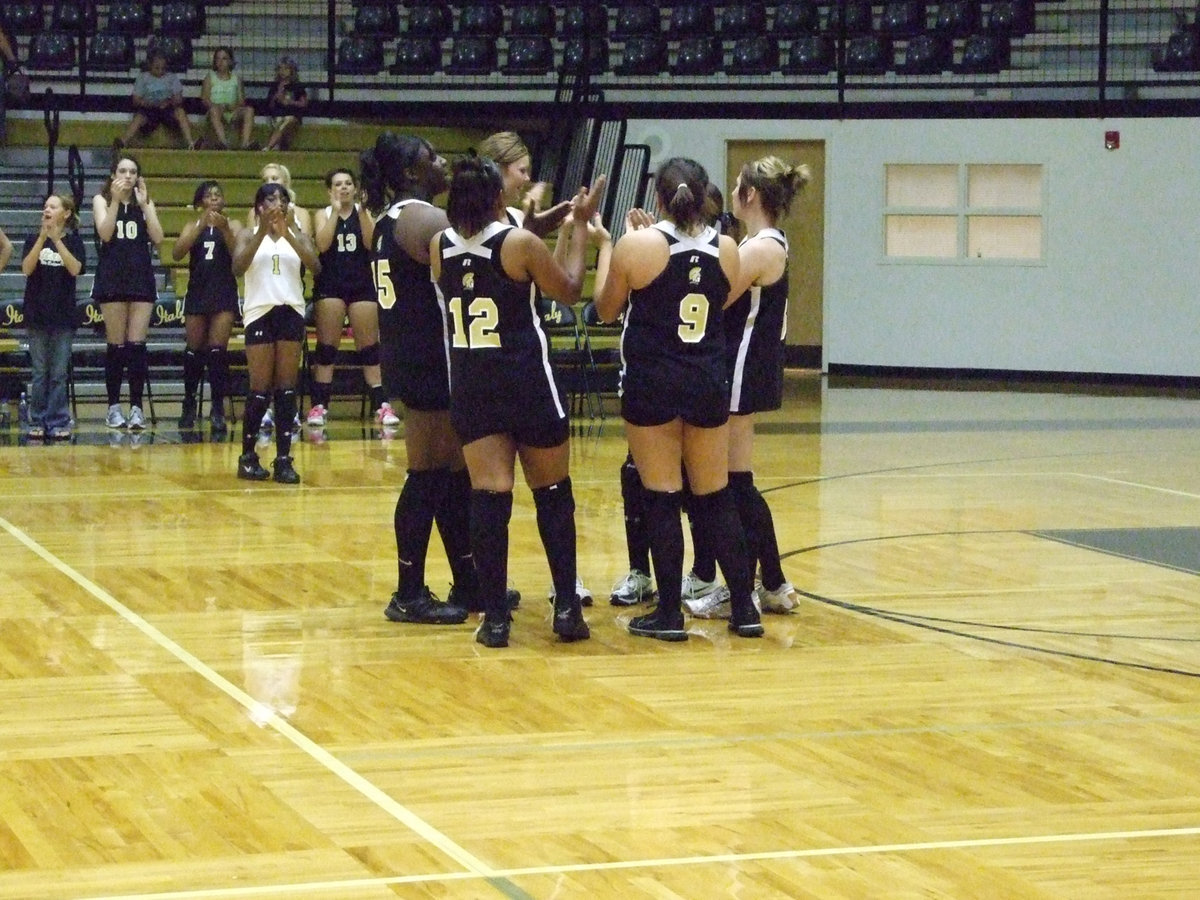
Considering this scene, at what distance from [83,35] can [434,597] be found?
13.2 metres

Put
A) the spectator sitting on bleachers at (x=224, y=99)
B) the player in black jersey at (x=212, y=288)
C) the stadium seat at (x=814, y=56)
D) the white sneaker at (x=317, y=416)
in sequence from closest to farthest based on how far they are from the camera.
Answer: the player in black jersey at (x=212, y=288) < the white sneaker at (x=317, y=416) < the spectator sitting on bleachers at (x=224, y=99) < the stadium seat at (x=814, y=56)

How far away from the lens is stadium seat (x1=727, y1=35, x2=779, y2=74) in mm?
19953

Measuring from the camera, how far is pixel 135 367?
1331cm

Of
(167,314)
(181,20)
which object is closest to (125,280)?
(167,314)

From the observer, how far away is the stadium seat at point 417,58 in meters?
19.9

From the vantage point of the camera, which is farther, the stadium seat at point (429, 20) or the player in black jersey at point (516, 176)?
the stadium seat at point (429, 20)

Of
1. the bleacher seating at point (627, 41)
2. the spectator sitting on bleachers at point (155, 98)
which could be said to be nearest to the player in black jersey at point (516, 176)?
the spectator sitting on bleachers at point (155, 98)

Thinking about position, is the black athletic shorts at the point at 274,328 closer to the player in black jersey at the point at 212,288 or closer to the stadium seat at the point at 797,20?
the player in black jersey at the point at 212,288

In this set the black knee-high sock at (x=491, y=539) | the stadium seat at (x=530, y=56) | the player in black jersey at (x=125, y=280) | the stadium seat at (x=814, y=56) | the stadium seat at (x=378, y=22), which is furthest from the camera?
the stadium seat at (x=378, y=22)

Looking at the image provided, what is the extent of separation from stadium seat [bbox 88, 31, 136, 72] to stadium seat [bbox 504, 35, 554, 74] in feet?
12.4

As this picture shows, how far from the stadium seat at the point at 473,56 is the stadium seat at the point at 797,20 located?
2.95 metres

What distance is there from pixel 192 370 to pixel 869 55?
354 inches

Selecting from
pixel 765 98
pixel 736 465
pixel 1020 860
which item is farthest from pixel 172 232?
pixel 1020 860

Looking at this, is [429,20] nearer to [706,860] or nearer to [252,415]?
[252,415]
